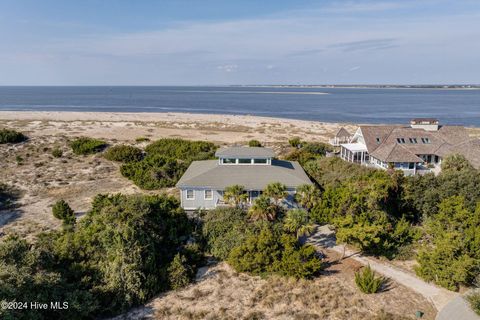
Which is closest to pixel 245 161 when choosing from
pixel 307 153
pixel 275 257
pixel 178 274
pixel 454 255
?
pixel 275 257

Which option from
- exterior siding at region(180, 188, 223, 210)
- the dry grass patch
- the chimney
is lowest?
the dry grass patch

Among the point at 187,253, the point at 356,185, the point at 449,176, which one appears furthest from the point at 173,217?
the point at 449,176

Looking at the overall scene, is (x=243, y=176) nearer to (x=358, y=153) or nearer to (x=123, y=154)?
(x=358, y=153)

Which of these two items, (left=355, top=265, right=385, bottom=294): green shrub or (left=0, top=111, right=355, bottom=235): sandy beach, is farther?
(left=0, top=111, right=355, bottom=235): sandy beach

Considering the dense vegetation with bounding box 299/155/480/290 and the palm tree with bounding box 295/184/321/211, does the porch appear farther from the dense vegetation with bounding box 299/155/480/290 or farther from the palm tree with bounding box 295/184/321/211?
the palm tree with bounding box 295/184/321/211

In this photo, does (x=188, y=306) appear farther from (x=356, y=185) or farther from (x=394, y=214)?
(x=394, y=214)

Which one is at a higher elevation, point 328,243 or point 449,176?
point 449,176

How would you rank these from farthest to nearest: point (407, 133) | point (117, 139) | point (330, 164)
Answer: point (117, 139)
point (407, 133)
point (330, 164)

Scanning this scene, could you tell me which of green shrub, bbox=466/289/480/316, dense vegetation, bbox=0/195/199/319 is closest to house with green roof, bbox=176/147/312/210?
dense vegetation, bbox=0/195/199/319
